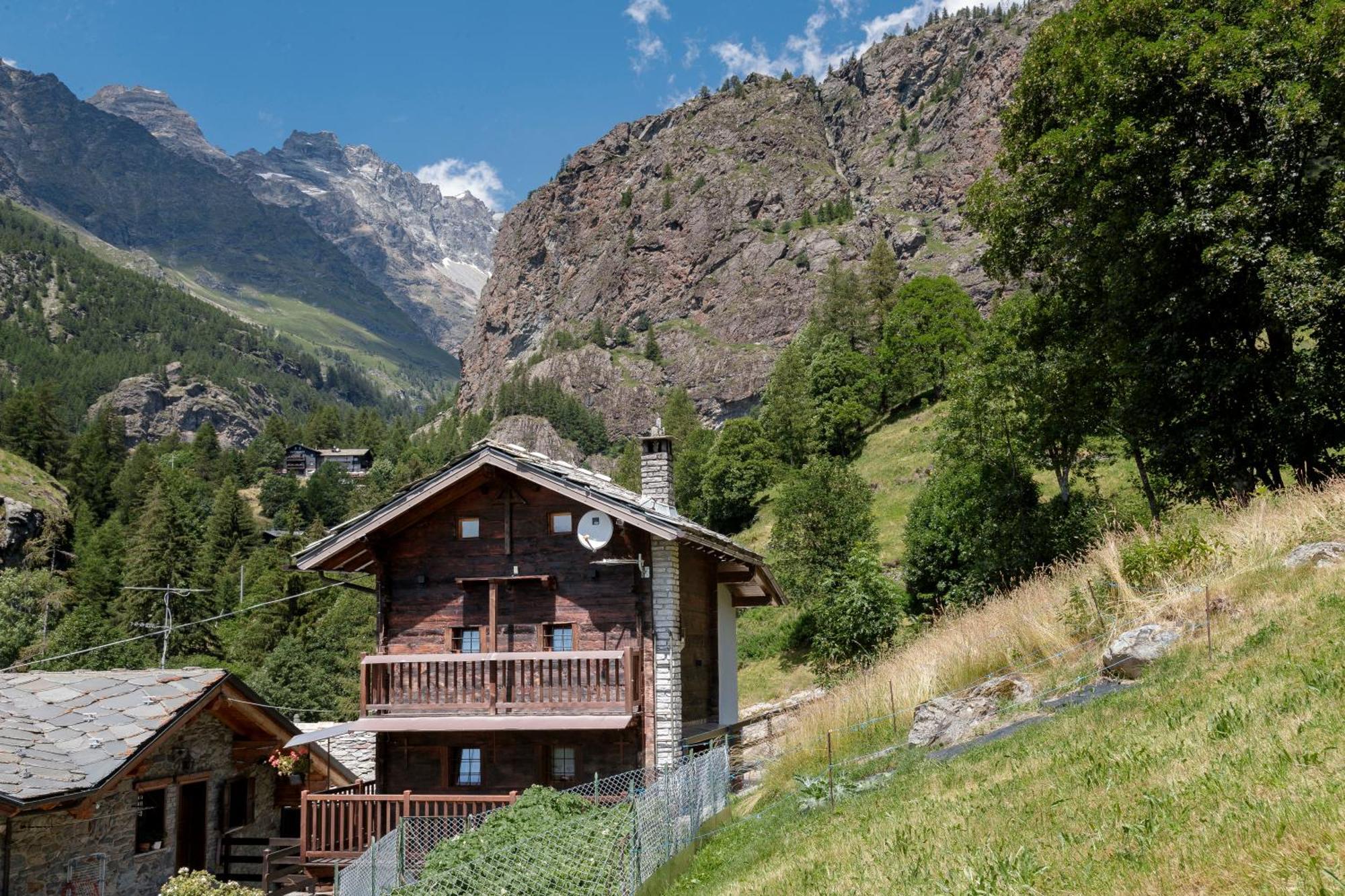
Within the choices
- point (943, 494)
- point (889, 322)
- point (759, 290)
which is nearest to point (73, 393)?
point (759, 290)

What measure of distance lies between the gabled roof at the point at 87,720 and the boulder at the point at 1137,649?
15514 mm

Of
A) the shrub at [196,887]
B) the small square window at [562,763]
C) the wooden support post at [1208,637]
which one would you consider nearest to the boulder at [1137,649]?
the wooden support post at [1208,637]

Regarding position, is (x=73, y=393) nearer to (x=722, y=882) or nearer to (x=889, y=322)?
(x=889, y=322)

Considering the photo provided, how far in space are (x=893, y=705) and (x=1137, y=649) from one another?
12.7 ft

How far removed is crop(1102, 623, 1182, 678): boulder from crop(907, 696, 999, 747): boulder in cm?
157

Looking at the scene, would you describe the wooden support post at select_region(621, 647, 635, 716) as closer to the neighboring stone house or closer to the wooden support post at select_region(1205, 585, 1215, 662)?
the neighboring stone house

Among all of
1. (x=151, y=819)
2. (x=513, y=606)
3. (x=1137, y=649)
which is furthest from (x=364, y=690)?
(x=1137, y=649)

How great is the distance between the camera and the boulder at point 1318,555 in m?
12.6

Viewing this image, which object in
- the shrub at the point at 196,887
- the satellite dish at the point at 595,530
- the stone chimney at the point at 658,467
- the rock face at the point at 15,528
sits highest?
the rock face at the point at 15,528

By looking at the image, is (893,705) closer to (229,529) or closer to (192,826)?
(192,826)

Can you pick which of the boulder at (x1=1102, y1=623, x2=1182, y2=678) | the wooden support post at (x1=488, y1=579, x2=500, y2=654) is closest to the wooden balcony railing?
the wooden support post at (x1=488, y1=579, x2=500, y2=654)

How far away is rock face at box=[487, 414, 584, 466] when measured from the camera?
143m

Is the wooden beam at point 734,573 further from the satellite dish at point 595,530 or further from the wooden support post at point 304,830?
the wooden support post at point 304,830

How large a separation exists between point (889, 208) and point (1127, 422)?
144 metres
